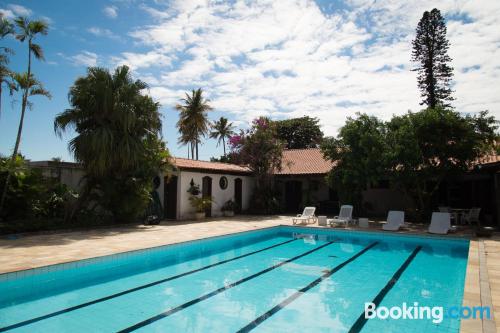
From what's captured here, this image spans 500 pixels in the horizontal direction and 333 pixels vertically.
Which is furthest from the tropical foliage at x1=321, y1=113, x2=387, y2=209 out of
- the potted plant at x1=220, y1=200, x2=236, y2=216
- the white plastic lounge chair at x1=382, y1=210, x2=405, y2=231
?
the potted plant at x1=220, y1=200, x2=236, y2=216

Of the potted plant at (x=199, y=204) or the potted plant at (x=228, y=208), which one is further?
the potted plant at (x=228, y=208)

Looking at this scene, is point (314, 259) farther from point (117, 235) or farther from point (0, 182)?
point (0, 182)

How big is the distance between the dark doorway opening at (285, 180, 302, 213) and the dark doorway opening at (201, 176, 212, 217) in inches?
256

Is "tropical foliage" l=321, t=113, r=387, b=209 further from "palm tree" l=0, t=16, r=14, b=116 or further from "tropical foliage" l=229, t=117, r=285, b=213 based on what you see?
"palm tree" l=0, t=16, r=14, b=116

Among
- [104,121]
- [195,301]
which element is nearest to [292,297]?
[195,301]

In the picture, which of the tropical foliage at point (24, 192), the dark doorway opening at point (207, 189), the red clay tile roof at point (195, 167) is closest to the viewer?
the tropical foliage at point (24, 192)

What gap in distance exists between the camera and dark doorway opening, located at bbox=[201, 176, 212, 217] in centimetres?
1941

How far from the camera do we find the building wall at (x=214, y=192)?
17578 millimetres

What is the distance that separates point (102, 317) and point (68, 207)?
→ 9.67 meters

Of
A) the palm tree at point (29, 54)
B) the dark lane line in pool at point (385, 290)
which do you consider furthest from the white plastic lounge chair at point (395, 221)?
the palm tree at point (29, 54)

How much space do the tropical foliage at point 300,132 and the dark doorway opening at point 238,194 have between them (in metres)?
21.4

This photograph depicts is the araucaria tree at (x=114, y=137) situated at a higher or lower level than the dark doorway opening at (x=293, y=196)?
higher

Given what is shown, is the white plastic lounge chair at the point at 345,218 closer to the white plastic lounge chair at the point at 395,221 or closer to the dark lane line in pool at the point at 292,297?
the white plastic lounge chair at the point at 395,221

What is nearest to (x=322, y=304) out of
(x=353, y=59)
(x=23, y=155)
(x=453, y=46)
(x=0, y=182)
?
(x=353, y=59)
